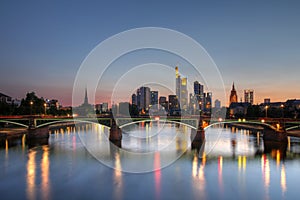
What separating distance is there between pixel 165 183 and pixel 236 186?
554 centimetres

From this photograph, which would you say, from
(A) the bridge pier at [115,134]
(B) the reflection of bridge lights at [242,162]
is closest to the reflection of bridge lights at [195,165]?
(B) the reflection of bridge lights at [242,162]

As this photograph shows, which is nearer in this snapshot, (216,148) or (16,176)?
(16,176)

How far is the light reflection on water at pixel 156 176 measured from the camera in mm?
19672

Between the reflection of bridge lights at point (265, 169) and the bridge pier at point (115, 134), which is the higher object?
the bridge pier at point (115, 134)

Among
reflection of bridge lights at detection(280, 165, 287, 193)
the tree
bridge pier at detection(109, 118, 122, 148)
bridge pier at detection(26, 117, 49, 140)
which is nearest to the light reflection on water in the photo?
reflection of bridge lights at detection(280, 165, 287, 193)

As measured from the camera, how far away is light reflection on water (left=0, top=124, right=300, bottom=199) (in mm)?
19672

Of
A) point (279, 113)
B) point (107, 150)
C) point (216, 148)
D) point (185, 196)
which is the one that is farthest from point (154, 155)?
point (279, 113)

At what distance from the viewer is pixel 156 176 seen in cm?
2472

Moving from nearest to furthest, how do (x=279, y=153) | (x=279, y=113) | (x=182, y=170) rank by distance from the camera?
(x=182, y=170)
(x=279, y=153)
(x=279, y=113)

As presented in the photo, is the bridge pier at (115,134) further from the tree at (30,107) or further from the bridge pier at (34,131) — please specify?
the tree at (30,107)

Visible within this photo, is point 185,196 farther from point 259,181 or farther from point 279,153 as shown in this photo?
point 279,153

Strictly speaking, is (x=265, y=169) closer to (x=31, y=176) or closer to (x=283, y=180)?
(x=283, y=180)

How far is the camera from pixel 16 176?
930 inches

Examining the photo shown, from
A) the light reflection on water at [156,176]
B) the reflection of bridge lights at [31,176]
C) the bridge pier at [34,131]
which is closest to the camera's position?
the reflection of bridge lights at [31,176]
